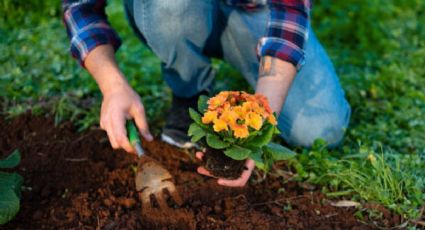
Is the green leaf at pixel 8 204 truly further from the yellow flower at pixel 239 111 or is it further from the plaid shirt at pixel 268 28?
the yellow flower at pixel 239 111

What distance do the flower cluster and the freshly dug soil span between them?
227mm

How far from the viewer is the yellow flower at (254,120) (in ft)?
6.52

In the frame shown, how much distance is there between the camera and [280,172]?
2762mm

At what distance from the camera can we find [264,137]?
2.11 metres

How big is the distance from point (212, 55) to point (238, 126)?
132 centimetres

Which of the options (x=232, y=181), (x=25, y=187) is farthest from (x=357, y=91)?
(x=25, y=187)

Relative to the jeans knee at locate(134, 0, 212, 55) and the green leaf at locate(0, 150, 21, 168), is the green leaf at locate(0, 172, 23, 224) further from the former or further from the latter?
the jeans knee at locate(134, 0, 212, 55)

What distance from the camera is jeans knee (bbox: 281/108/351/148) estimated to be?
9.92 feet

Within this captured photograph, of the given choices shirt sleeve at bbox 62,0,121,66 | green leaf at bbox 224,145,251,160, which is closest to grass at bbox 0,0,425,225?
shirt sleeve at bbox 62,0,121,66

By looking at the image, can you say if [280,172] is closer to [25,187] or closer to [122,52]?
[25,187]

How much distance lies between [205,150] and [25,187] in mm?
884

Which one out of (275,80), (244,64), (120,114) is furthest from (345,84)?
(120,114)

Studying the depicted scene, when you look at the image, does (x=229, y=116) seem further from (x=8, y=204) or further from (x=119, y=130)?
(x=8, y=204)

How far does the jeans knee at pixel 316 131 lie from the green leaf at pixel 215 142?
1.00 meters
